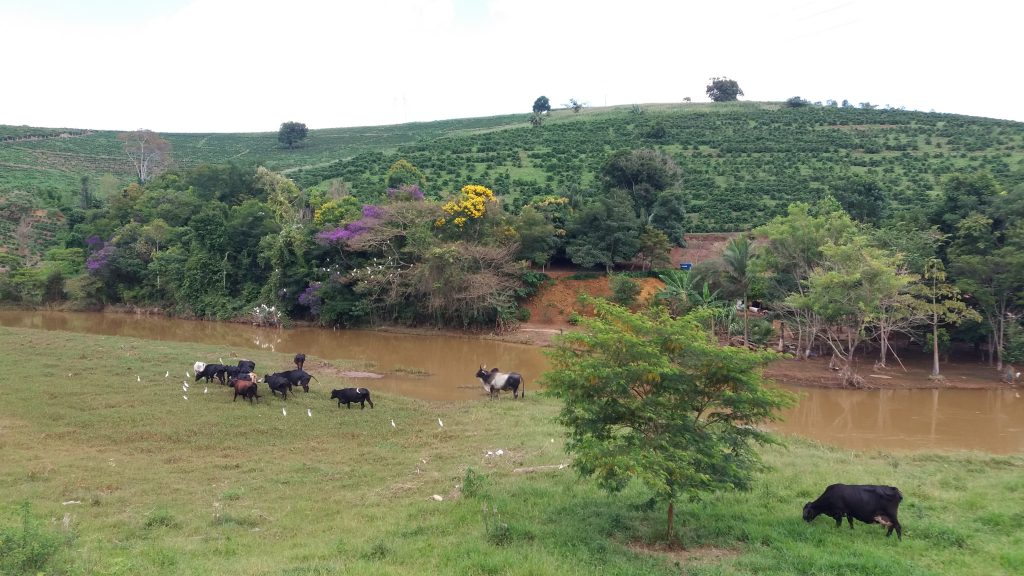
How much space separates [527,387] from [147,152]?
69577mm

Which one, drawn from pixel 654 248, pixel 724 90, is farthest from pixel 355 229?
pixel 724 90

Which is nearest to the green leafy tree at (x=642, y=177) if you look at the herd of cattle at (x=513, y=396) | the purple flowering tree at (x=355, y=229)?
the purple flowering tree at (x=355, y=229)

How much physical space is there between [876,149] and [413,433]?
5992 centimetres

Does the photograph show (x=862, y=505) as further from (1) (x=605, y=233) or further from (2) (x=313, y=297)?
(2) (x=313, y=297)

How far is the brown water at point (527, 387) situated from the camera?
57.9 feet

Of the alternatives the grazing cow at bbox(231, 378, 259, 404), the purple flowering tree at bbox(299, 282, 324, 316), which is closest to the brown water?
the purple flowering tree at bbox(299, 282, 324, 316)

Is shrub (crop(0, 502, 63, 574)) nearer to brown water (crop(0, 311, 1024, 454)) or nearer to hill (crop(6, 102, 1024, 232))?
brown water (crop(0, 311, 1024, 454))

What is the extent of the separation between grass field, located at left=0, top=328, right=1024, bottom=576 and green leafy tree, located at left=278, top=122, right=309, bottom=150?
80423 mm

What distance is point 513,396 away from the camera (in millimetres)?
19562

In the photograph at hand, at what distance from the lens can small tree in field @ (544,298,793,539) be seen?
7.54 metres

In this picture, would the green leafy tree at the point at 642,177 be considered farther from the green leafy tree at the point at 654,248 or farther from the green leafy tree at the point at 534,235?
the green leafy tree at the point at 534,235

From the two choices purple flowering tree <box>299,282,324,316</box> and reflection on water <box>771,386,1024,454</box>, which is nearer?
reflection on water <box>771,386,1024,454</box>

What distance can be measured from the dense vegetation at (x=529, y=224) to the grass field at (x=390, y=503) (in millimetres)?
14038

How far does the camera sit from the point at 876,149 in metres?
57.6
